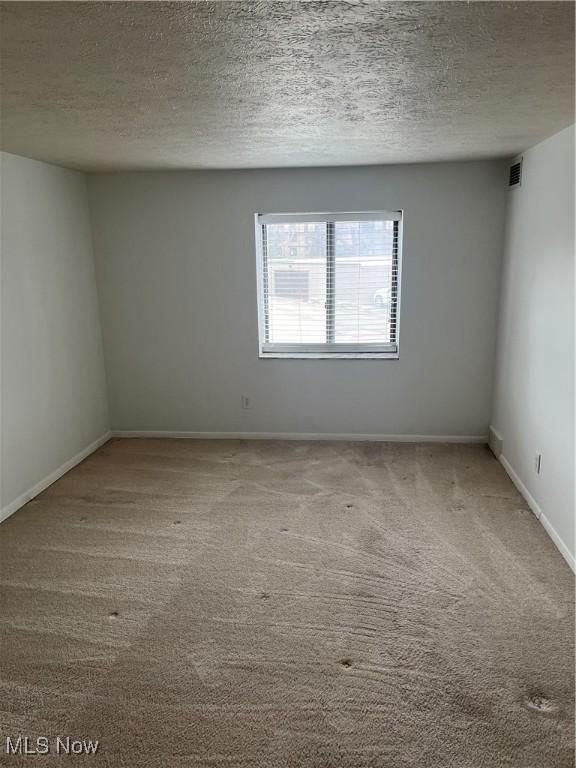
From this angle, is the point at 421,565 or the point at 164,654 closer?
the point at 164,654

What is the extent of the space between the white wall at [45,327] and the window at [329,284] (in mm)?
1427

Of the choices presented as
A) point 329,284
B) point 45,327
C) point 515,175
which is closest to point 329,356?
point 329,284

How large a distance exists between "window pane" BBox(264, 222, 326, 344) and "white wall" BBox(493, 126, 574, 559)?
142cm

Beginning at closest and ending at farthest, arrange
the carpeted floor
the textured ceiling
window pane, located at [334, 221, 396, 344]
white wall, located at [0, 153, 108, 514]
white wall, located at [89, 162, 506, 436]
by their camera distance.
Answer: the textured ceiling < the carpeted floor < white wall, located at [0, 153, 108, 514] < white wall, located at [89, 162, 506, 436] < window pane, located at [334, 221, 396, 344]

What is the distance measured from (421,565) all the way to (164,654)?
1.35 metres

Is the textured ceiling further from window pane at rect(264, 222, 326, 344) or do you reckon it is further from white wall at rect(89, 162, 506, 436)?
window pane at rect(264, 222, 326, 344)

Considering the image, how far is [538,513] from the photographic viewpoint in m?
3.33

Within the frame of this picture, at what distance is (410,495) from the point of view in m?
3.71

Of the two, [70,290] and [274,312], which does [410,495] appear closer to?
[274,312]

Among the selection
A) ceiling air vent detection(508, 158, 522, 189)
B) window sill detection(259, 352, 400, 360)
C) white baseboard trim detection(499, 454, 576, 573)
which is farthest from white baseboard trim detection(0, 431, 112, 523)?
ceiling air vent detection(508, 158, 522, 189)

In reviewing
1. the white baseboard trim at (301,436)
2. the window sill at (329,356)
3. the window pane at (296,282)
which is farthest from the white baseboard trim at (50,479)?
the window pane at (296,282)

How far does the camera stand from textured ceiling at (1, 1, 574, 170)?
139cm

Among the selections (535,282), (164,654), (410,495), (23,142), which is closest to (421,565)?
(410,495)

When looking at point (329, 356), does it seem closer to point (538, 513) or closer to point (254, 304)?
point (254, 304)
